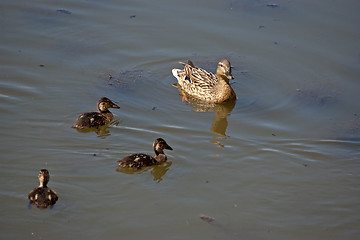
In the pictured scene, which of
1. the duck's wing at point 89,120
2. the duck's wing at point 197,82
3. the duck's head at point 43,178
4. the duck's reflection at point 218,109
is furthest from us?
the duck's wing at point 197,82

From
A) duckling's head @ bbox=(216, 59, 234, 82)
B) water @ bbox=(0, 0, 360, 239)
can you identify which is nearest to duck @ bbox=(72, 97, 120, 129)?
water @ bbox=(0, 0, 360, 239)

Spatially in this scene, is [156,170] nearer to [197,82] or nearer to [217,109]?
[217,109]

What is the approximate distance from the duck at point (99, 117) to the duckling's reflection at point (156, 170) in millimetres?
1185

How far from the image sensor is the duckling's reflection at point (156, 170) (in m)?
6.70

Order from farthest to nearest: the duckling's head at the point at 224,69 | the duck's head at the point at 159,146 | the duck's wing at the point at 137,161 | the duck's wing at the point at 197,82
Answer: the duck's wing at the point at 197,82, the duckling's head at the point at 224,69, the duck's head at the point at 159,146, the duck's wing at the point at 137,161

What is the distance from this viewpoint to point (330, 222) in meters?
6.07

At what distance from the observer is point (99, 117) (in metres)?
7.75

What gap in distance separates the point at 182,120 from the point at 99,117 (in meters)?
1.26

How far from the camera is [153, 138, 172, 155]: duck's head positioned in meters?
6.88

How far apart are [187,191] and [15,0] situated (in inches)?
276

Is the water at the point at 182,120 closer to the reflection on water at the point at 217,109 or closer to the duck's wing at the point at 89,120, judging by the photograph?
the reflection on water at the point at 217,109

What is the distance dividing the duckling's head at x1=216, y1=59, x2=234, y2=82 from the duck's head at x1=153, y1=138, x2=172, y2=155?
244 cm

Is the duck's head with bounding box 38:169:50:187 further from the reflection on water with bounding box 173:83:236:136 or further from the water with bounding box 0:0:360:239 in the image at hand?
the reflection on water with bounding box 173:83:236:136

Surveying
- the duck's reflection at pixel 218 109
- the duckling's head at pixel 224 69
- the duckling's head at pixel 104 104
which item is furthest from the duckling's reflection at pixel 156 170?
the duckling's head at pixel 224 69
